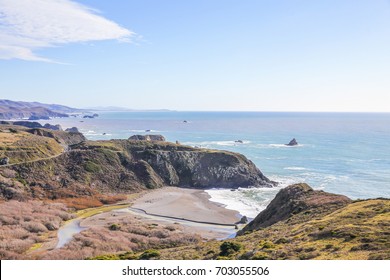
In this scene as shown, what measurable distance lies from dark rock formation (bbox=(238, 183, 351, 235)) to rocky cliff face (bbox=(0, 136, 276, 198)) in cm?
4235

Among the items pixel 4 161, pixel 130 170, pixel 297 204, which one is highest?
pixel 297 204

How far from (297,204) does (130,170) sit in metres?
61.0

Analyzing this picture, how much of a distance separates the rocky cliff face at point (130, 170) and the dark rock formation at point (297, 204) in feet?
139

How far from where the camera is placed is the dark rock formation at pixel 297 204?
5169cm

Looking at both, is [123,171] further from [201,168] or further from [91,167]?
[201,168]

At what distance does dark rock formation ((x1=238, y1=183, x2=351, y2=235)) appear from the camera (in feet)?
170

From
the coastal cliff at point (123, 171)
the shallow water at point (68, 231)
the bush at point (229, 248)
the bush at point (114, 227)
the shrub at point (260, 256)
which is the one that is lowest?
the shallow water at point (68, 231)

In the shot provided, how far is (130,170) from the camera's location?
4183 inches

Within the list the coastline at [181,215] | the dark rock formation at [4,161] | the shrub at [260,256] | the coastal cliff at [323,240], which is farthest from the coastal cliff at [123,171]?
the shrub at [260,256]

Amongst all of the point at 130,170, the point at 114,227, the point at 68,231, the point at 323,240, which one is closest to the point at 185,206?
the point at 114,227

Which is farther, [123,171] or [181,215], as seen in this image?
[123,171]

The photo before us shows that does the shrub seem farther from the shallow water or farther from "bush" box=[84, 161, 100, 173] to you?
"bush" box=[84, 161, 100, 173]

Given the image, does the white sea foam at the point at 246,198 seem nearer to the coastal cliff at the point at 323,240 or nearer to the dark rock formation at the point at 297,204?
the dark rock formation at the point at 297,204

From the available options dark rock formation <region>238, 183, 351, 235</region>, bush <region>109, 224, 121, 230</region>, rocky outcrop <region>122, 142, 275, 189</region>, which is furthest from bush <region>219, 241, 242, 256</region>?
rocky outcrop <region>122, 142, 275, 189</region>
